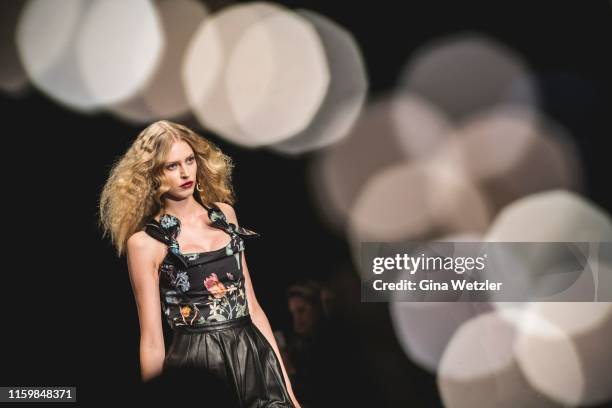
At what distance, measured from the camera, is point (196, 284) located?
7.48ft

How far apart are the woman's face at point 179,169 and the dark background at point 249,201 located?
1.72 ft

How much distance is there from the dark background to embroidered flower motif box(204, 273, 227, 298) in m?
0.54

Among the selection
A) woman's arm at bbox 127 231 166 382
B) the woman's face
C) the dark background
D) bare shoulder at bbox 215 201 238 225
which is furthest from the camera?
the dark background

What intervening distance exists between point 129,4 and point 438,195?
1.94 meters

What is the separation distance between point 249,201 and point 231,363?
915 millimetres

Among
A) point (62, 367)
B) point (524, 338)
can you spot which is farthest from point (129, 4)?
point (524, 338)

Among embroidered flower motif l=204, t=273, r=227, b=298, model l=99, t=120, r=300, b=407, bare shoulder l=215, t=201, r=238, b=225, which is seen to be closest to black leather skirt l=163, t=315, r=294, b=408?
model l=99, t=120, r=300, b=407

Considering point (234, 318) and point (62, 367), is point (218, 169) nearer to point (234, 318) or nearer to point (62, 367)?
point (234, 318)

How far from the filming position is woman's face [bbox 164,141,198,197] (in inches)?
92.0

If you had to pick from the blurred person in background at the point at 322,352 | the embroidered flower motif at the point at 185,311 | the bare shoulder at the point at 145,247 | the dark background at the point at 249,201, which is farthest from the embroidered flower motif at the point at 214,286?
the blurred person in background at the point at 322,352

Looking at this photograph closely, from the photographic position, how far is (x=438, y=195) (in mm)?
3082

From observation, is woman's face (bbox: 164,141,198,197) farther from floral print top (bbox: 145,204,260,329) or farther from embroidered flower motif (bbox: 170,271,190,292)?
embroidered flower motif (bbox: 170,271,190,292)

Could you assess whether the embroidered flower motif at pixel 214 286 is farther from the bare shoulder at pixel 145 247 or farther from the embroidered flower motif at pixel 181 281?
the bare shoulder at pixel 145 247

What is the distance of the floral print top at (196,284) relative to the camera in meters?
2.28
